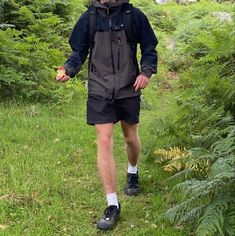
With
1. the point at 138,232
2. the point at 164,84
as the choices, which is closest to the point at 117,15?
the point at 138,232

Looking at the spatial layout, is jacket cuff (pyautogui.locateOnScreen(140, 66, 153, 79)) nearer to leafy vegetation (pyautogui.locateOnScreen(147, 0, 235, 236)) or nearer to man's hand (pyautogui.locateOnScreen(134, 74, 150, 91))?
man's hand (pyautogui.locateOnScreen(134, 74, 150, 91))

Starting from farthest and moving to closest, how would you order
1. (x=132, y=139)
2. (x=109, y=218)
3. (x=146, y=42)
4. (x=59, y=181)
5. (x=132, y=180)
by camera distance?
(x=59, y=181), (x=132, y=180), (x=132, y=139), (x=146, y=42), (x=109, y=218)

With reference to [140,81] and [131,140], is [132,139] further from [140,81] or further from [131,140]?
[140,81]

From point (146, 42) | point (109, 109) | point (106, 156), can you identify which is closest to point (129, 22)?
point (146, 42)

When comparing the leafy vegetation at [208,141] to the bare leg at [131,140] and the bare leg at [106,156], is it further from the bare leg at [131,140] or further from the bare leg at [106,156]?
the bare leg at [106,156]

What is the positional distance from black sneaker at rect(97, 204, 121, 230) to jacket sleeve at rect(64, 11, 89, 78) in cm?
142

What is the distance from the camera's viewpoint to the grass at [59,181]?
5.21m

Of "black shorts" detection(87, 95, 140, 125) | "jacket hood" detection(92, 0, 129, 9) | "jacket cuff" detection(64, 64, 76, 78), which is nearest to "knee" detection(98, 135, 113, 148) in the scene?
"black shorts" detection(87, 95, 140, 125)

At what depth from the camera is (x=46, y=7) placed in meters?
12.0

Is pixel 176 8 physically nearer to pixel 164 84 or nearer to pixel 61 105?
pixel 164 84

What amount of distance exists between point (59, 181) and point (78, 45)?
176 centimetres

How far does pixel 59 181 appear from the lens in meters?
6.23

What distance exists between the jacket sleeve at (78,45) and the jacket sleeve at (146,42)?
0.54 meters

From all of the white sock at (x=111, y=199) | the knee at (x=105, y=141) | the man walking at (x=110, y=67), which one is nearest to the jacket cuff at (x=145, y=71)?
the man walking at (x=110, y=67)
